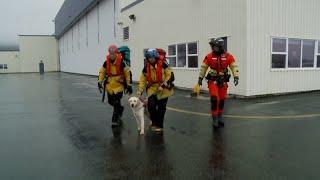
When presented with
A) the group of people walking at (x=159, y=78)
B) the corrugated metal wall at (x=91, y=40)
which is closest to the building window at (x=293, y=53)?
the group of people walking at (x=159, y=78)

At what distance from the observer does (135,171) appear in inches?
205

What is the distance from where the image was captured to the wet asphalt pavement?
17.0ft

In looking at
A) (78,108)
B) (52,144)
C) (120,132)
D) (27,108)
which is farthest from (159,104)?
(27,108)

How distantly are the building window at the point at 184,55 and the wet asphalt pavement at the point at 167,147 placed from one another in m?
6.84

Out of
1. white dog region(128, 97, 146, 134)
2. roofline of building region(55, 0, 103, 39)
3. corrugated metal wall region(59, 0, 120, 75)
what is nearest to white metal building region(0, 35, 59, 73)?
roofline of building region(55, 0, 103, 39)

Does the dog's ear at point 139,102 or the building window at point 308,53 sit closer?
the dog's ear at point 139,102

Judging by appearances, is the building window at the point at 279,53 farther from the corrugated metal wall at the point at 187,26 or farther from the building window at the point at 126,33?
the building window at the point at 126,33

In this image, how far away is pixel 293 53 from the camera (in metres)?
15.1

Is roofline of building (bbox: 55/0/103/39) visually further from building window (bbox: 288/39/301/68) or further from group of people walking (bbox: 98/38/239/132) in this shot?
group of people walking (bbox: 98/38/239/132)

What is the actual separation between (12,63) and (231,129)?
209 feet

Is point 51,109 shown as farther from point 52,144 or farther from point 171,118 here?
point 52,144

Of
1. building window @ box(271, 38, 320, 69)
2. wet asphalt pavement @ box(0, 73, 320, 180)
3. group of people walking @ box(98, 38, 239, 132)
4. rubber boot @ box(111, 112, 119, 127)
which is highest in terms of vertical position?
building window @ box(271, 38, 320, 69)

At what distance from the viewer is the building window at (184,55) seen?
1734 cm

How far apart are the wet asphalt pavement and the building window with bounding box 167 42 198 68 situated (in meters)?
6.84
